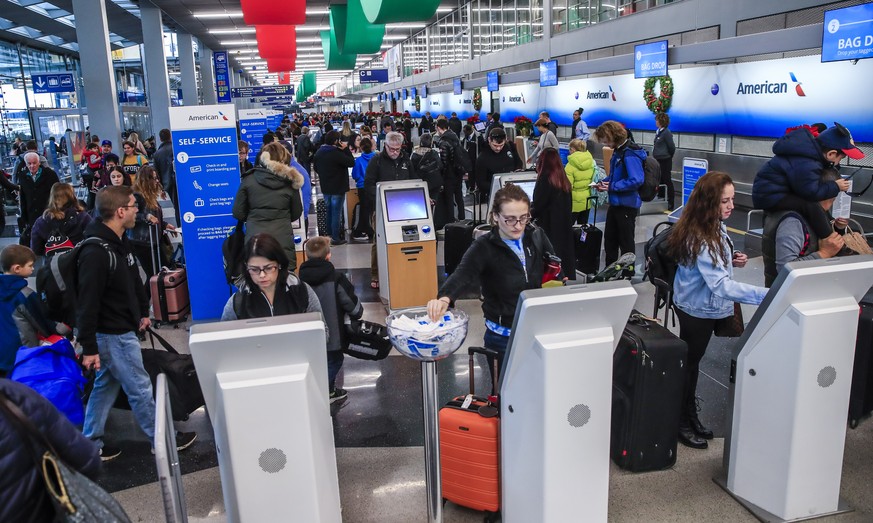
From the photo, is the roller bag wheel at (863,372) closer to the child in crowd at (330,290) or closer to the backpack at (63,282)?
the child in crowd at (330,290)

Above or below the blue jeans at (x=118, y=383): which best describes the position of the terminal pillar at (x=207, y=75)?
above

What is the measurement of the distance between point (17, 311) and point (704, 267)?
382 cm

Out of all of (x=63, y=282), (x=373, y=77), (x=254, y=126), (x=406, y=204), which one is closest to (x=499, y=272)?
(x=63, y=282)

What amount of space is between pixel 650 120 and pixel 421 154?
8.53 meters

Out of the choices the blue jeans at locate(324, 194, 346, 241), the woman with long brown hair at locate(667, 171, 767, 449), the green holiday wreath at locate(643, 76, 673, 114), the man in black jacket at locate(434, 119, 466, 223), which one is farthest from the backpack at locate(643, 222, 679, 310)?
the green holiday wreath at locate(643, 76, 673, 114)

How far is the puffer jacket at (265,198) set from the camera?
5.84m

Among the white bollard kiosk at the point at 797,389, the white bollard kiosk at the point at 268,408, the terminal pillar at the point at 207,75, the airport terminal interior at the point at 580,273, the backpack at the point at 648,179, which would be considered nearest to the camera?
the white bollard kiosk at the point at 268,408

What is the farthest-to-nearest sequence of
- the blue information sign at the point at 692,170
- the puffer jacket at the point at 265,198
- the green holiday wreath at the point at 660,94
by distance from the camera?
the green holiday wreath at the point at 660,94 < the blue information sign at the point at 692,170 < the puffer jacket at the point at 265,198

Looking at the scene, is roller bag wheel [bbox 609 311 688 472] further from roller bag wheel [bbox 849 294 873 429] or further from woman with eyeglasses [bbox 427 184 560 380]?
roller bag wheel [bbox 849 294 873 429]

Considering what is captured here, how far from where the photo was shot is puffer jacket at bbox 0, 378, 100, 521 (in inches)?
70.8

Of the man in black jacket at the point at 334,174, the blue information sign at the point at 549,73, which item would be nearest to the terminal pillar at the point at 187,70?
the blue information sign at the point at 549,73

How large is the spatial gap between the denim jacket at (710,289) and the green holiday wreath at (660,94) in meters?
10.9

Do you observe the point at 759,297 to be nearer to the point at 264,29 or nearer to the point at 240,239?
the point at 240,239

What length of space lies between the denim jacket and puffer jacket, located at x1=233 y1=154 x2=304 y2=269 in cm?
338
